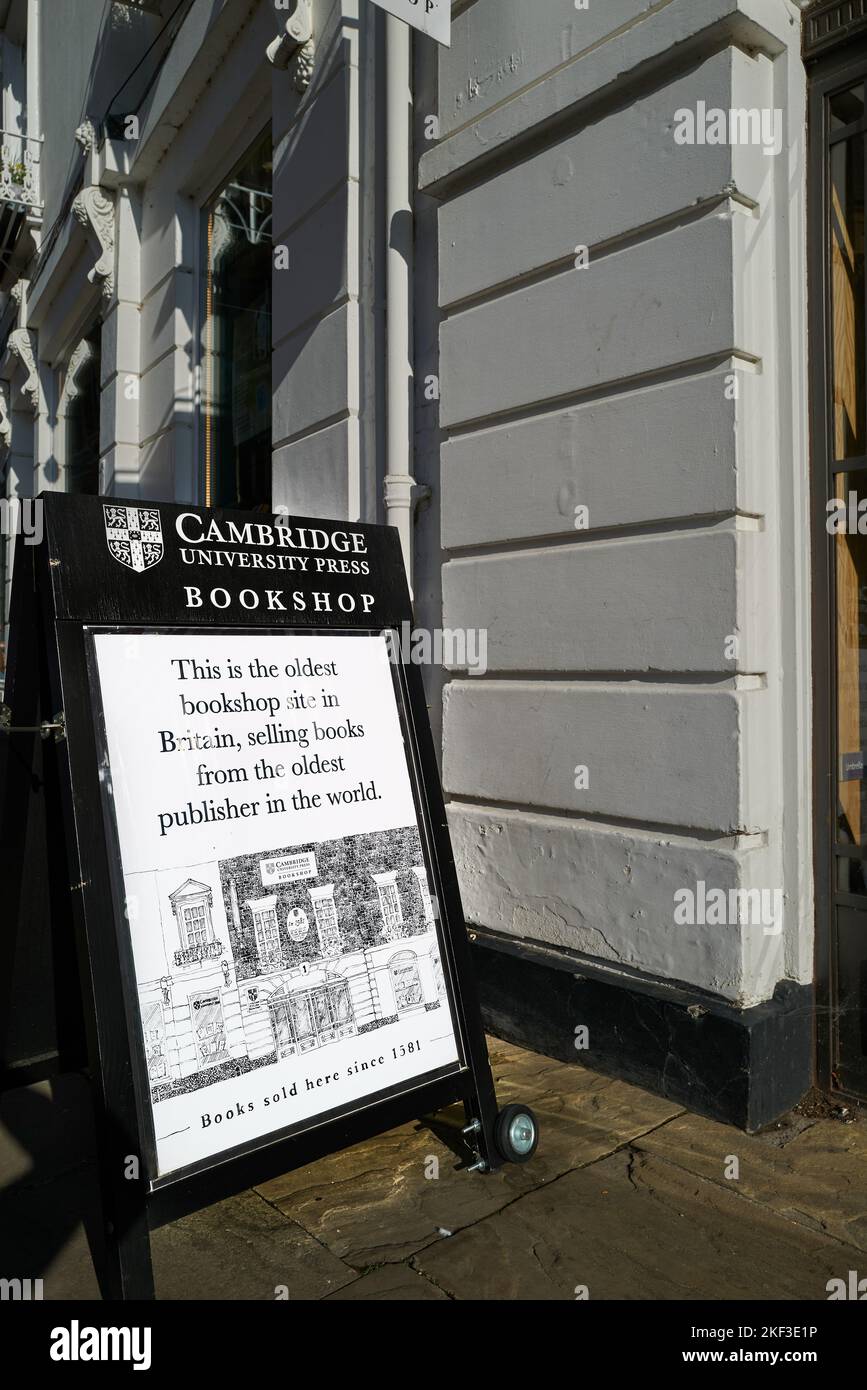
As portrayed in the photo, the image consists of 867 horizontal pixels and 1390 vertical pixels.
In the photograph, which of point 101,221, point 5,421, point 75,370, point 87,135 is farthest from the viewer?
point 5,421

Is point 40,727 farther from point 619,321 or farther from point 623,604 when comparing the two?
point 619,321

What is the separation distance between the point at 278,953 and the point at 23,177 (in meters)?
11.2

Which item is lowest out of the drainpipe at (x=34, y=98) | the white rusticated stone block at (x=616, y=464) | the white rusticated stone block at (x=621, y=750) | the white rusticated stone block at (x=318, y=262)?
the white rusticated stone block at (x=621, y=750)

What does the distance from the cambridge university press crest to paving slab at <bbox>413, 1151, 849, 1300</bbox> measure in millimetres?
1811

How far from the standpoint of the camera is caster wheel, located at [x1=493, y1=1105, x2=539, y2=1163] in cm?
271

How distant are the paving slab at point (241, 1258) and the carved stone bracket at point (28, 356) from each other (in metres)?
10.1

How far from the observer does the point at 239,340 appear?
6.27 m

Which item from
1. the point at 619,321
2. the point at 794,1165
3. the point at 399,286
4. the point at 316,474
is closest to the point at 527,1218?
the point at 794,1165

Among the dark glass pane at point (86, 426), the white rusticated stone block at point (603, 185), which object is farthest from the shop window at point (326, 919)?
the dark glass pane at point (86, 426)

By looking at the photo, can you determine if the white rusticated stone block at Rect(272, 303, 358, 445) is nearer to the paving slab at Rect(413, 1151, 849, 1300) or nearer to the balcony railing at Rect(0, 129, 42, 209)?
the paving slab at Rect(413, 1151, 849, 1300)

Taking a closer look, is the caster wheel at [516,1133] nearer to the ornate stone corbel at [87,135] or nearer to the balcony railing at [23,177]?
the ornate stone corbel at [87,135]

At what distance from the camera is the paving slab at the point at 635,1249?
86.7 inches

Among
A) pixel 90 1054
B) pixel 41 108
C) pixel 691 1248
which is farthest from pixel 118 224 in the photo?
pixel 691 1248
